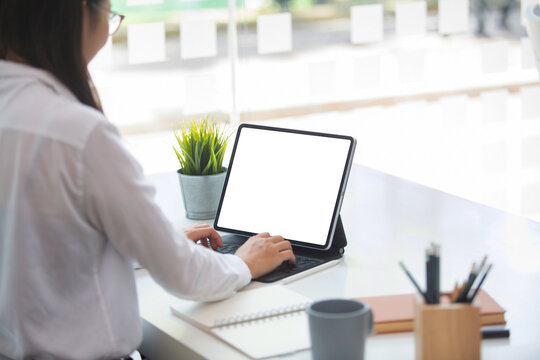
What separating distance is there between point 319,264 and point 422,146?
3.01 meters


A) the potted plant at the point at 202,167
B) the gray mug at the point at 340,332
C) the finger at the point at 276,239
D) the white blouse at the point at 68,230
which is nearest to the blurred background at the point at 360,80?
the potted plant at the point at 202,167

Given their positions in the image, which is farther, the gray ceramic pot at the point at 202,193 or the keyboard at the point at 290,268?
the gray ceramic pot at the point at 202,193

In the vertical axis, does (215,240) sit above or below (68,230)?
below

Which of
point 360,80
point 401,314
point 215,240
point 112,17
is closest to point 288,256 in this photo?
point 215,240

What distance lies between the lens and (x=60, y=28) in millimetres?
1093

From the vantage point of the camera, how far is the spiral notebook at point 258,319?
45.2 inches

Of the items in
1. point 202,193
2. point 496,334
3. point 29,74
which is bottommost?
point 496,334

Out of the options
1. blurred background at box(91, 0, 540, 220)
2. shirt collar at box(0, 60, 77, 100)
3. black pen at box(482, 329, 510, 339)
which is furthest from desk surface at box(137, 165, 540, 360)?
blurred background at box(91, 0, 540, 220)

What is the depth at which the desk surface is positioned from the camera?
117 cm

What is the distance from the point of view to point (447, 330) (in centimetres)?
100

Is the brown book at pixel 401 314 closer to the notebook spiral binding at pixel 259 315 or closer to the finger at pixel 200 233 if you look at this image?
the notebook spiral binding at pixel 259 315

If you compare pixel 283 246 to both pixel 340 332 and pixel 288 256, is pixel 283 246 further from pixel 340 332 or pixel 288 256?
pixel 340 332

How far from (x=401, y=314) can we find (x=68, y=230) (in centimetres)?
52

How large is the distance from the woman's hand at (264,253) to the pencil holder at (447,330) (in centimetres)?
42
